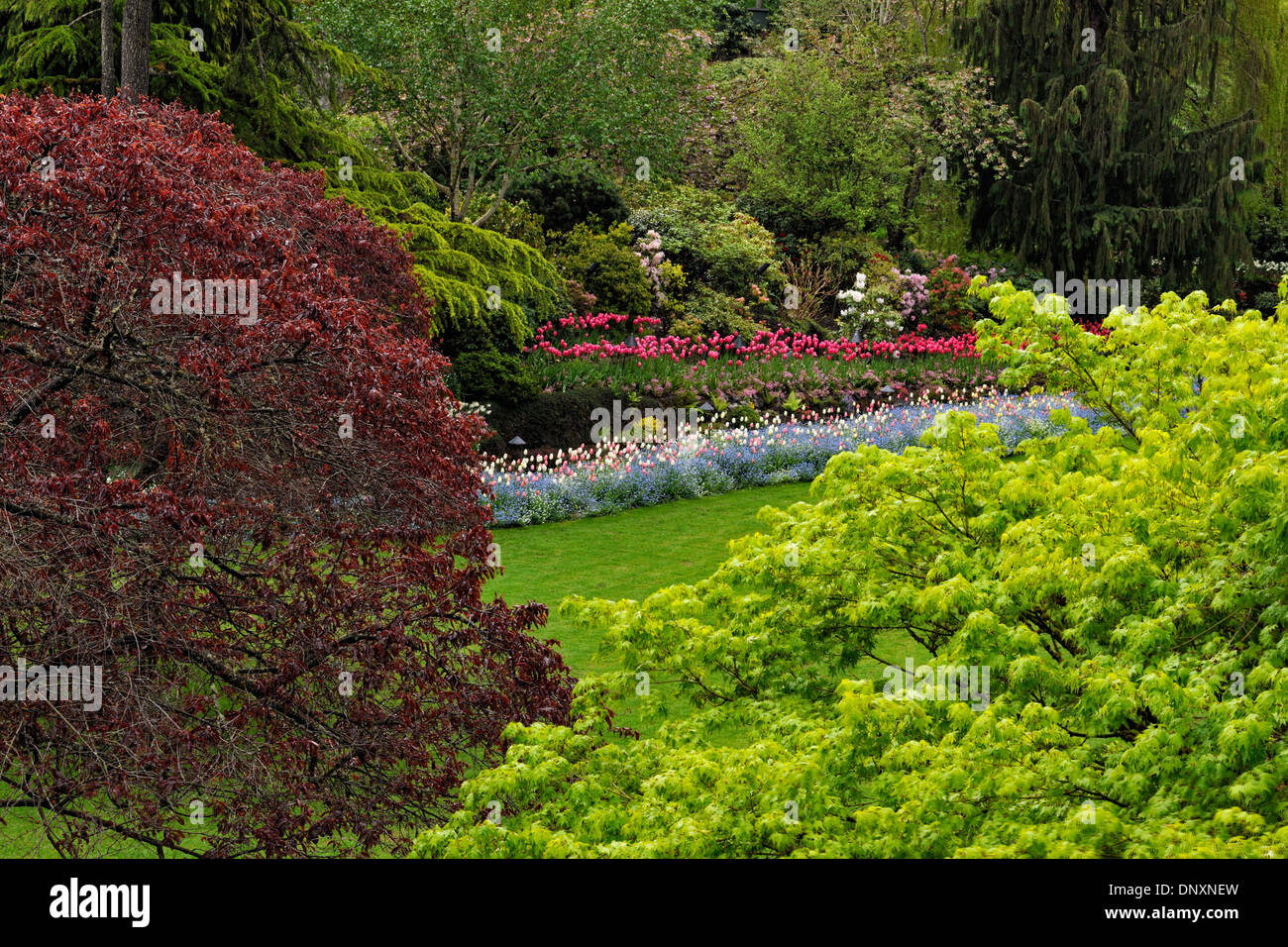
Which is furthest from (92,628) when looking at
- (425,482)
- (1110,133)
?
(1110,133)

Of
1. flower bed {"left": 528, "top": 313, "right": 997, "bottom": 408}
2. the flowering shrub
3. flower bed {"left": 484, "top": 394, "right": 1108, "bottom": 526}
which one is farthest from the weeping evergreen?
flower bed {"left": 484, "top": 394, "right": 1108, "bottom": 526}

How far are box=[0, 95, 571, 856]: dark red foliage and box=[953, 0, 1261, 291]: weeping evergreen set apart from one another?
68.2 feet

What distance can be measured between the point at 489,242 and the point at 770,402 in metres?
4.89

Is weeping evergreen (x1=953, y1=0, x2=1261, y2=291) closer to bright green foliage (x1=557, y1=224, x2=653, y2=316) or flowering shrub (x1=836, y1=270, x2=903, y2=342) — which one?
flowering shrub (x1=836, y1=270, x2=903, y2=342)

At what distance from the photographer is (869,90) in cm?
2509

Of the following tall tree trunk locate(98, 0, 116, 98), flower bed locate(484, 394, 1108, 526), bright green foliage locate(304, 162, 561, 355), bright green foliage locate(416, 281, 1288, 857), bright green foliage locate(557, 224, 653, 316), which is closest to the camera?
bright green foliage locate(416, 281, 1288, 857)

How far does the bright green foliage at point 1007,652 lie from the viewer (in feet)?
11.2

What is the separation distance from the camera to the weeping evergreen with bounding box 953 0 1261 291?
22859 mm

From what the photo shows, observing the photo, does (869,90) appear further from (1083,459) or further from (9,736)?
(9,736)

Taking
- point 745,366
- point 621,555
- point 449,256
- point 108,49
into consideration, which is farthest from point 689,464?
point 108,49

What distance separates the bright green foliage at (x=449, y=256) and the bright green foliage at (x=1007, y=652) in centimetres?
682

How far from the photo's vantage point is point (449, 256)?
1235cm

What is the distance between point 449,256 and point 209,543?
854 cm

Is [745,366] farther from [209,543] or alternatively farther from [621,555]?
[209,543]
